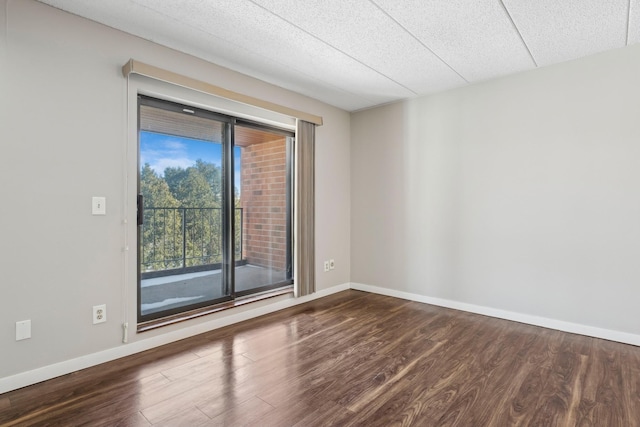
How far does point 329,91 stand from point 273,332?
106 inches

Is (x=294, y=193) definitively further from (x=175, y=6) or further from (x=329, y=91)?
(x=175, y=6)

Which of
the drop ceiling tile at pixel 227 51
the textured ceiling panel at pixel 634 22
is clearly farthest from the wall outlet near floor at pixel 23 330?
the textured ceiling panel at pixel 634 22

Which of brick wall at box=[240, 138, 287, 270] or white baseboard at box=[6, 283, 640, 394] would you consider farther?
brick wall at box=[240, 138, 287, 270]

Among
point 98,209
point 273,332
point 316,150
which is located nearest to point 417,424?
point 273,332

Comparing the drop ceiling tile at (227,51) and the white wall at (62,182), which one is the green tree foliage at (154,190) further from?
the drop ceiling tile at (227,51)

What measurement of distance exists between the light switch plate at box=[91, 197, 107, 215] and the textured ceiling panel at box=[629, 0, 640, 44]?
3.86 meters

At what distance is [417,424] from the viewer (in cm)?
173

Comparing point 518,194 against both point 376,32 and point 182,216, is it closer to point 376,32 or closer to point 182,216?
point 376,32

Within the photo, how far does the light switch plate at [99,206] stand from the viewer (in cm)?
238

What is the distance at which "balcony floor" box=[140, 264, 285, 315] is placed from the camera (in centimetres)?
285

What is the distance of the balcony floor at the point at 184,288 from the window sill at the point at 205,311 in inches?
3.8

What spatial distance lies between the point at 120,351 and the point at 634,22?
177 inches

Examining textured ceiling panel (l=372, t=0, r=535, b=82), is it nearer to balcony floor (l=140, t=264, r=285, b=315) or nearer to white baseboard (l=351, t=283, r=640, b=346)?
white baseboard (l=351, t=283, r=640, b=346)

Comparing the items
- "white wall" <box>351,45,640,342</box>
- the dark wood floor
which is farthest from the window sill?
"white wall" <box>351,45,640,342</box>
